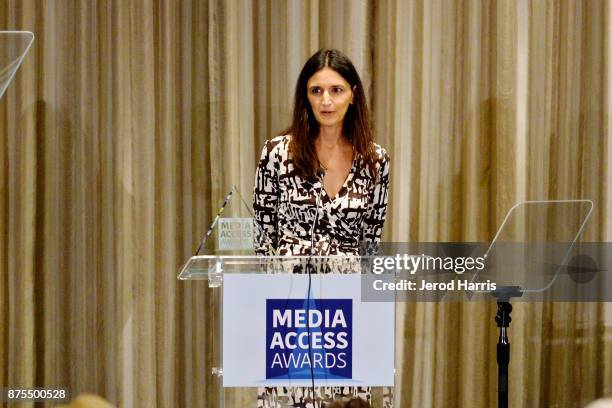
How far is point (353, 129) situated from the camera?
3.15 meters

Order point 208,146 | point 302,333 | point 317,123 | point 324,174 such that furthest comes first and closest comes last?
point 208,146 < point 317,123 < point 324,174 < point 302,333

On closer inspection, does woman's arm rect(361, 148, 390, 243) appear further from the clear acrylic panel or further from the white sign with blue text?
the clear acrylic panel

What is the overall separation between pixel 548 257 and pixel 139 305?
79.4 inches

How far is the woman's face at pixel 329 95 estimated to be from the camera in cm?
306

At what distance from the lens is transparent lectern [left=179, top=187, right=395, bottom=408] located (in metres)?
2.33

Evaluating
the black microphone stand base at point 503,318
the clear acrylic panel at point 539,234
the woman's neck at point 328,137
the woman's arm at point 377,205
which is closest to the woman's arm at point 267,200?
the woman's neck at point 328,137

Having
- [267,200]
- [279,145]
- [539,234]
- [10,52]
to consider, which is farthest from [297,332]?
[539,234]

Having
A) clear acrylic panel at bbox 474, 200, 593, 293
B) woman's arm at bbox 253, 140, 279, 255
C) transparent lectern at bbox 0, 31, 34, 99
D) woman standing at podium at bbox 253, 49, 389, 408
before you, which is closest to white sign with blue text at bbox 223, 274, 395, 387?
woman standing at podium at bbox 253, 49, 389, 408

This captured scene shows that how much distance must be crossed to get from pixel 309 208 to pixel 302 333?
700 millimetres

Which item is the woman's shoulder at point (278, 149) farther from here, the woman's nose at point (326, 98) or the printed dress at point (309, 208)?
the woman's nose at point (326, 98)

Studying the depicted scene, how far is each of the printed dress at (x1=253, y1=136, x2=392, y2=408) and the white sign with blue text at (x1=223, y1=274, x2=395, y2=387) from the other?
60 centimetres

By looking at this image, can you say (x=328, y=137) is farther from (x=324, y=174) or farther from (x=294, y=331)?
(x=294, y=331)

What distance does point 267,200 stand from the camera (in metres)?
3.07

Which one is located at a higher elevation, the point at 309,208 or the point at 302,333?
the point at 309,208
